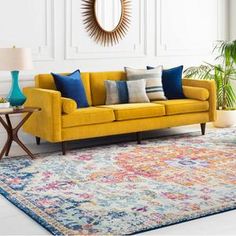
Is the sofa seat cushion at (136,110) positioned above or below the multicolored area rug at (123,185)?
above

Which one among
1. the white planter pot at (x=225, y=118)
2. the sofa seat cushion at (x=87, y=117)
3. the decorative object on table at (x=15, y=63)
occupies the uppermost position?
the decorative object on table at (x=15, y=63)

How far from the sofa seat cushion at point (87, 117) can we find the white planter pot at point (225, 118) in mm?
1975

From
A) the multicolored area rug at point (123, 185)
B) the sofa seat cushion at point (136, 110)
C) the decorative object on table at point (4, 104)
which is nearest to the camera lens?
the multicolored area rug at point (123, 185)

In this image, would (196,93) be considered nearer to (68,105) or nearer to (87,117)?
(87,117)

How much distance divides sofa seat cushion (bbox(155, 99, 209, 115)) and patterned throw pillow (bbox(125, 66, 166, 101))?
0.17 metres

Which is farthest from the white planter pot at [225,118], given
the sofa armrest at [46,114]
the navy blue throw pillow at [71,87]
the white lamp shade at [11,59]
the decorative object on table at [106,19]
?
the white lamp shade at [11,59]

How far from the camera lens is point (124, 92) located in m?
6.43

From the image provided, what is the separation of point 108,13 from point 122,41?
1.32 ft

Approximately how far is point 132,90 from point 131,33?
96 cm

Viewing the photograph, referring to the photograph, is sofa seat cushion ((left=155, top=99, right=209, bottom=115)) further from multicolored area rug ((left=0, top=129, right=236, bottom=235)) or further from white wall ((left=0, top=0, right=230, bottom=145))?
white wall ((left=0, top=0, right=230, bottom=145))

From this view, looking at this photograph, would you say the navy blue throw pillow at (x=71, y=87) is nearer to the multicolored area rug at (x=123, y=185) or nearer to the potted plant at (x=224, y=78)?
the multicolored area rug at (x=123, y=185)

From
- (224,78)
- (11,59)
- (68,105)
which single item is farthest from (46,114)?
(224,78)

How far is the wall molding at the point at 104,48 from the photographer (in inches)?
256

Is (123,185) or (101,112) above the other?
(101,112)
